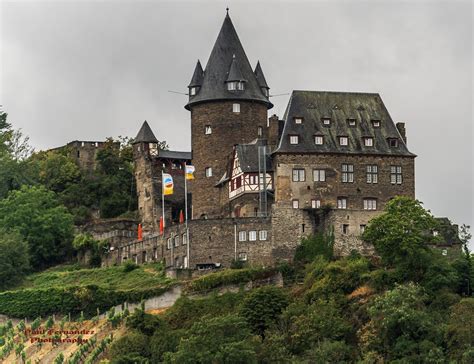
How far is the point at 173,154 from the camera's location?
421 feet

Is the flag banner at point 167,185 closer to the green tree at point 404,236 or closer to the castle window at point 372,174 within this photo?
the castle window at point 372,174

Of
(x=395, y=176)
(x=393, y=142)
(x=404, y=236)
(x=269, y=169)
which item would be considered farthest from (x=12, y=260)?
(x=404, y=236)

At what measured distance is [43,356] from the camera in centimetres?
10462

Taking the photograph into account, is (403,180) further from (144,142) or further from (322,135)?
(144,142)

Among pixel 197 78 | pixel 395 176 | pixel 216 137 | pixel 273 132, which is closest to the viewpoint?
pixel 395 176

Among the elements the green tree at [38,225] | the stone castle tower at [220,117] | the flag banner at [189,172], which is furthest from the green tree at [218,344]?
the green tree at [38,225]

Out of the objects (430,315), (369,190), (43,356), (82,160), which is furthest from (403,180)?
(82,160)

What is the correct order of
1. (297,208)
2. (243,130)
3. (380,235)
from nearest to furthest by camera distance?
(380,235) → (297,208) → (243,130)

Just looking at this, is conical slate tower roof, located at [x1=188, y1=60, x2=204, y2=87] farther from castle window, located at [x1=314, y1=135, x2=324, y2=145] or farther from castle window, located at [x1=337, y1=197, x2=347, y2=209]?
castle window, located at [x1=337, y1=197, x2=347, y2=209]

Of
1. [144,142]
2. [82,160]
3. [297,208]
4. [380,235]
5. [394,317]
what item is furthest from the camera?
[82,160]

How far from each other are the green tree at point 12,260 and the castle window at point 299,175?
19.9m

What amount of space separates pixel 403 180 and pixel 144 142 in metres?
22.7

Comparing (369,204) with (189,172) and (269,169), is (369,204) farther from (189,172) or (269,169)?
(189,172)

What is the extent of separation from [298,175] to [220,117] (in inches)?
337
